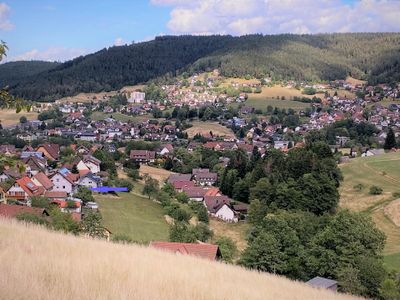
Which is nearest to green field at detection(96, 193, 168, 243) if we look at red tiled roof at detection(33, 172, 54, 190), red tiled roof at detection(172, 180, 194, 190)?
red tiled roof at detection(33, 172, 54, 190)

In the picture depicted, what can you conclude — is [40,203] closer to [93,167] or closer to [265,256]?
[265,256]

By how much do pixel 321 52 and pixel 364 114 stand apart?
7806 centimetres

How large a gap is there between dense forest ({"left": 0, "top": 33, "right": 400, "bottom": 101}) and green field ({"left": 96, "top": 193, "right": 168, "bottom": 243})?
97004 millimetres

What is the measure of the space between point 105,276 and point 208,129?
8841cm

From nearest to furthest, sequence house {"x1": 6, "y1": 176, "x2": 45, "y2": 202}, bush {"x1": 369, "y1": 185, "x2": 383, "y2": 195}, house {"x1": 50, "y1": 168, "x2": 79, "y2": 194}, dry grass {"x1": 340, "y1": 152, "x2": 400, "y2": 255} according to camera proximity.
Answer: dry grass {"x1": 340, "y1": 152, "x2": 400, "y2": 255}, house {"x1": 6, "y1": 176, "x2": 45, "y2": 202}, bush {"x1": 369, "y1": 185, "x2": 383, "y2": 195}, house {"x1": 50, "y1": 168, "x2": 79, "y2": 194}

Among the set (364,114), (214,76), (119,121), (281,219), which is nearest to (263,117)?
(364,114)

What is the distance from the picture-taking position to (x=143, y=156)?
6531 cm

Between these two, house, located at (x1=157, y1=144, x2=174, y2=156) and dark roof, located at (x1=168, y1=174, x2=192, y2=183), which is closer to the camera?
dark roof, located at (x1=168, y1=174, x2=192, y2=183)

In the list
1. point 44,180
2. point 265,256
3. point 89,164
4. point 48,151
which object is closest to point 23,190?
point 44,180

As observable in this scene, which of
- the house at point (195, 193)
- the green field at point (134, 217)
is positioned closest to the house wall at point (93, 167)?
the green field at point (134, 217)

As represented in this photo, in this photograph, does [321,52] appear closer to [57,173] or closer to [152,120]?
[152,120]

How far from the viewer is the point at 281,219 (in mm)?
25797

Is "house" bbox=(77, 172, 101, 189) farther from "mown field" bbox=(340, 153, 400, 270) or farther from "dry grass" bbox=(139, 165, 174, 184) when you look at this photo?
"mown field" bbox=(340, 153, 400, 270)

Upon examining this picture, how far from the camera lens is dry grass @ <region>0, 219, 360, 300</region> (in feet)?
16.8
